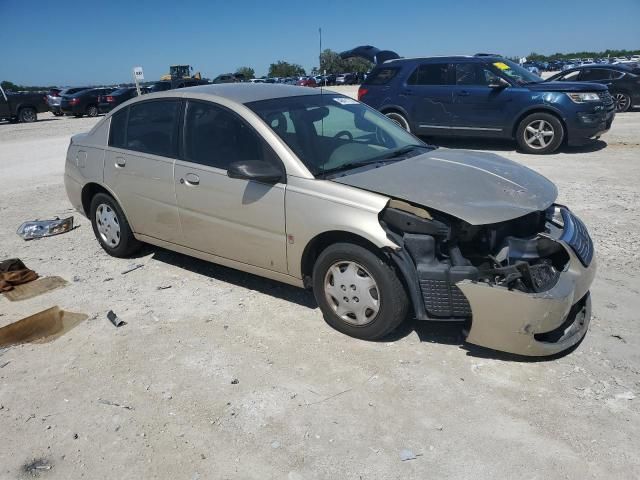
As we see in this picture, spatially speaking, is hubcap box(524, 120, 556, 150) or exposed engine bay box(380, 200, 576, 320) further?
hubcap box(524, 120, 556, 150)

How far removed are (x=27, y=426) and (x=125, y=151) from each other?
2743 millimetres

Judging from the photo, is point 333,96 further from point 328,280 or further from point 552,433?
point 552,433

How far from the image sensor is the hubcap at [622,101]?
1582 cm

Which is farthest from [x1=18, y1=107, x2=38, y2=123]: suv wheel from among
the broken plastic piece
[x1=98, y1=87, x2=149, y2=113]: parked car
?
the broken plastic piece

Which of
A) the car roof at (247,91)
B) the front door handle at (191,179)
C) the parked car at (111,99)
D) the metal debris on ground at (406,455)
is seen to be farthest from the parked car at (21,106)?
the metal debris on ground at (406,455)

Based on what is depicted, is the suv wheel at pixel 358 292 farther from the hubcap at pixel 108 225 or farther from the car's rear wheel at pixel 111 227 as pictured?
the hubcap at pixel 108 225

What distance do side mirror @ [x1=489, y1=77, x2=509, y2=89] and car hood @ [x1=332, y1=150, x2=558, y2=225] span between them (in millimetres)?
6829

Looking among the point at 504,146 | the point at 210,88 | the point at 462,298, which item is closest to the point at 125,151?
the point at 210,88

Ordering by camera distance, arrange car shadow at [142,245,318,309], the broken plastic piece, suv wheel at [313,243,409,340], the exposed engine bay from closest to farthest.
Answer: the exposed engine bay < suv wheel at [313,243,409,340] < car shadow at [142,245,318,309] < the broken plastic piece

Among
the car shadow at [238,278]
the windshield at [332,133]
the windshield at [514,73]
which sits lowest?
the car shadow at [238,278]

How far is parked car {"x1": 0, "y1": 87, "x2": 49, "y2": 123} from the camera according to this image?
2245 centimetres

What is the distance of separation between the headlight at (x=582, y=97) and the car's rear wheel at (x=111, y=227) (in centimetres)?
829

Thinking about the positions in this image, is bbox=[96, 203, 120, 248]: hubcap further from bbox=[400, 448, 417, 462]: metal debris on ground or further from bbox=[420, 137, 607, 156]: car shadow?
bbox=[420, 137, 607, 156]: car shadow

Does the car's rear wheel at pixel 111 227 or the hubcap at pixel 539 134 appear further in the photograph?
the hubcap at pixel 539 134
